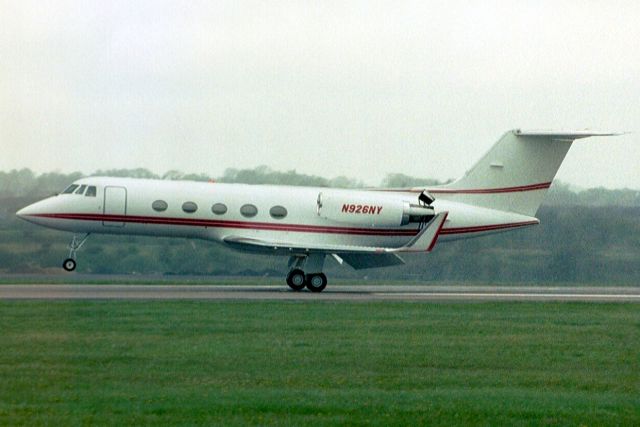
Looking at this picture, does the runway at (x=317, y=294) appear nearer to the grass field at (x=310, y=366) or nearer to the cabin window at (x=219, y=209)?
the cabin window at (x=219, y=209)

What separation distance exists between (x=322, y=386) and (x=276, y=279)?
29.6 metres

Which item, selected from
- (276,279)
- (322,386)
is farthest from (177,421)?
(276,279)

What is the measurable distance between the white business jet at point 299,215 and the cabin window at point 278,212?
3 centimetres

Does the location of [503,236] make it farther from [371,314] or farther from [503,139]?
[371,314]

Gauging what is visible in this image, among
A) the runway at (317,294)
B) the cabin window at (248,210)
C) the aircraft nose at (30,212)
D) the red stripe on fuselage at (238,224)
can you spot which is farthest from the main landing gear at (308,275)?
the aircraft nose at (30,212)

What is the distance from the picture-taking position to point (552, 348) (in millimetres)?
21391

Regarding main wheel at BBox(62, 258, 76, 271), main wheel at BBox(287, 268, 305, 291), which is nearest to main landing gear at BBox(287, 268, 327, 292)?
main wheel at BBox(287, 268, 305, 291)

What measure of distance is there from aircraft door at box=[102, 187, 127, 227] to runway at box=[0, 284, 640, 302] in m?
2.38

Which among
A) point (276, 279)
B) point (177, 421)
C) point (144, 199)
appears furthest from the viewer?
point (276, 279)

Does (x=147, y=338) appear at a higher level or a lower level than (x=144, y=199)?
lower

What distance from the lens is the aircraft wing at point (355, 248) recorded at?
36.6 metres

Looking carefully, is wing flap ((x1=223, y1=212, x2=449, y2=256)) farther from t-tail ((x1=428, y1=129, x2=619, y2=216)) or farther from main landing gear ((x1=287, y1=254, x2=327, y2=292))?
t-tail ((x1=428, y1=129, x2=619, y2=216))

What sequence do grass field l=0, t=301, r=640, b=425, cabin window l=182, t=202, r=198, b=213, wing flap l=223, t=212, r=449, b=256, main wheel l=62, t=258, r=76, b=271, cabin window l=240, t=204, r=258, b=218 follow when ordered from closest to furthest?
1. grass field l=0, t=301, r=640, b=425
2. wing flap l=223, t=212, r=449, b=256
3. cabin window l=182, t=202, r=198, b=213
4. cabin window l=240, t=204, r=258, b=218
5. main wheel l=62, t=258, r=76, b=271

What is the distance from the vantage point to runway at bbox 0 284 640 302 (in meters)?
33.0
